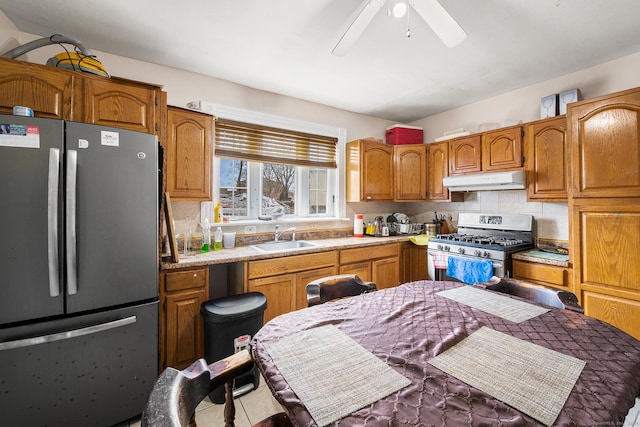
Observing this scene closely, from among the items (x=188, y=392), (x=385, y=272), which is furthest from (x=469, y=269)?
(x=188, y=392)

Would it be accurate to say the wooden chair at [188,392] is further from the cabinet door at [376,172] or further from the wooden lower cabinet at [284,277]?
the cabinet door at [376,172]

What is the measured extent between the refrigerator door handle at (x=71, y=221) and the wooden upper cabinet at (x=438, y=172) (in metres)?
3.44

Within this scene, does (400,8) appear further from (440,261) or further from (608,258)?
(440,261)

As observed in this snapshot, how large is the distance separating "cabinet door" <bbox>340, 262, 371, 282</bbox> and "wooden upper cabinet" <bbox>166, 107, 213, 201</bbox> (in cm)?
149

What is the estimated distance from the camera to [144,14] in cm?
182

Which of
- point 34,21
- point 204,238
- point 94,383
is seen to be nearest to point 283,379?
point 94,383

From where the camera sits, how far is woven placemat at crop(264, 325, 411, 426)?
666mm

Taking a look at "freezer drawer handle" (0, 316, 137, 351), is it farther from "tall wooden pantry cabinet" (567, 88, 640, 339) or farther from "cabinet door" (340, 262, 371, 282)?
"tall wooden pantry cabinet" (567, 88, 640, 339)

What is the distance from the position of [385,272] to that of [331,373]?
2551 mm

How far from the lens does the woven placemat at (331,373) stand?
67 cm

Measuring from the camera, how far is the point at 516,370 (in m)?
0.78

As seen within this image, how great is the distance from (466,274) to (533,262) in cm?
55

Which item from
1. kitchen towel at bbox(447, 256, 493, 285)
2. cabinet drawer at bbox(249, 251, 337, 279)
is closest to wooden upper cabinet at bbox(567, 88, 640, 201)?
kitchen towel at bbox(447, 256, 493, 285)

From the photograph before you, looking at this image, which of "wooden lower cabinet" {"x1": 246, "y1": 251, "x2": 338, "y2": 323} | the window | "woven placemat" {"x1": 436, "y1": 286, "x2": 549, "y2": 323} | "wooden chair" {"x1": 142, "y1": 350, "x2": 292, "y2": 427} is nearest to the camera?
"wooden chair" {"x1": 142, "y1": 350, "x2": 292, "y2": 427}
